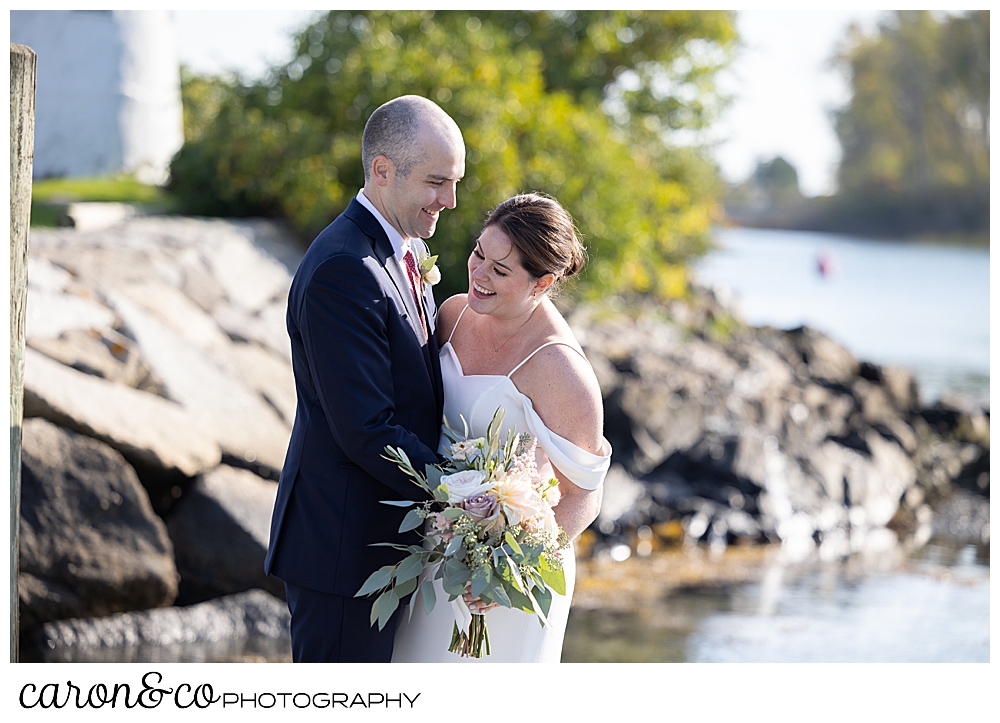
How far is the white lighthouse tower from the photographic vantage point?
12.6 m

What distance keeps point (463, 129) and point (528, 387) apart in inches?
335

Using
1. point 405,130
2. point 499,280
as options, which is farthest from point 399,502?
point 405,130

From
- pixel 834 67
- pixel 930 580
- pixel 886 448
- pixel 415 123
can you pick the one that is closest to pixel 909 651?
pixel 930 580

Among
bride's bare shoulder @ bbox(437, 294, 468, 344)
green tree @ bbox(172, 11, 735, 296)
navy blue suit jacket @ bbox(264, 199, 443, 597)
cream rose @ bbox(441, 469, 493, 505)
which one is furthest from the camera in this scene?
green tree @ bbox(172, 11, 735, 296)

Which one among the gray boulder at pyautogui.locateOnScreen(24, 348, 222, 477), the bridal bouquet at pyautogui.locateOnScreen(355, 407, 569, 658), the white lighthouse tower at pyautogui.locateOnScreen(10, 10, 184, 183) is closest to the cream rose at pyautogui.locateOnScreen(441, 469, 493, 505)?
the bridal bouquet at pyautogui.locateOnScreen(355, 407, 569, 658)

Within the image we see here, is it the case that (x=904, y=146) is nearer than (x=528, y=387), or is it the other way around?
(x=528, y=387)

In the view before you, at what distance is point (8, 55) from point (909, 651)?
261 inches

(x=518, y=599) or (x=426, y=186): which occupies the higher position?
(x=426, y=186)

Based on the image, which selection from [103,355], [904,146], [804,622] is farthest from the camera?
[904,146]

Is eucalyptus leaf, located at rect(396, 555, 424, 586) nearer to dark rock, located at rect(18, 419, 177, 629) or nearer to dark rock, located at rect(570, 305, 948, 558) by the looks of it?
dark rock, located at rect(18, 419, 177, 629)

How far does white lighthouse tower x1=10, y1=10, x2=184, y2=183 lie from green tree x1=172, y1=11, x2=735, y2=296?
3.36ft

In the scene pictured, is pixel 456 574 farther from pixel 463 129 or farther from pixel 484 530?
pixel 463 129

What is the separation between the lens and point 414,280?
3.24m

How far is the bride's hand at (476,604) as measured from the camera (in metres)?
2.88
